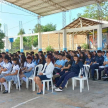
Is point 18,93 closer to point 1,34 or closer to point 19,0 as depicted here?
point 19,0

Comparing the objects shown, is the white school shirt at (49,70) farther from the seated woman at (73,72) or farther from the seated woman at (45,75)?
the seated woman at (73,72)

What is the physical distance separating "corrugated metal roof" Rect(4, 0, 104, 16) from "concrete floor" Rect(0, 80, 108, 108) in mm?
10579

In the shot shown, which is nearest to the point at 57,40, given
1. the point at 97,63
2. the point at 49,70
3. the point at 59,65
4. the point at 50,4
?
the point at 50,4

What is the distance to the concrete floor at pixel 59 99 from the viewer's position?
3.59 meters

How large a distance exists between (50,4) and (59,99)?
12201 mm

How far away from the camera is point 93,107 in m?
3.39

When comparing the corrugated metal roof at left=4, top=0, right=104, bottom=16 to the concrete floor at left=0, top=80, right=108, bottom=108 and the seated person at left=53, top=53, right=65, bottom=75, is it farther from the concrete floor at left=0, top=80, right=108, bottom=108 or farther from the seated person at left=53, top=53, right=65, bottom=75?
the concrete floor at left=0, top=80, right=108, bottom=108

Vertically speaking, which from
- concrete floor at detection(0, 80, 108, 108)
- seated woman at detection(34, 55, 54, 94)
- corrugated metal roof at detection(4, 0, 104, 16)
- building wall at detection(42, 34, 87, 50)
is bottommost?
concrete floor at detection(0, 80, 108, 108)

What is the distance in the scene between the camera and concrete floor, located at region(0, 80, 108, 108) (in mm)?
3592

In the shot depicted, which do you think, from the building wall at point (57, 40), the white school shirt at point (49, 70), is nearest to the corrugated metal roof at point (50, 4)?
the building wall at point (57, 40)

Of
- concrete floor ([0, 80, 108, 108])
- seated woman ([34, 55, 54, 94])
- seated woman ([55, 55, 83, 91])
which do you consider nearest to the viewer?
concrete floor ([0, 80, 108, 108])

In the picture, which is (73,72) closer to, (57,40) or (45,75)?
(45,75)

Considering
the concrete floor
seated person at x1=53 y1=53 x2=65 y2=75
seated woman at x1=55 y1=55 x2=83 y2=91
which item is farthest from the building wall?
the concrete floor

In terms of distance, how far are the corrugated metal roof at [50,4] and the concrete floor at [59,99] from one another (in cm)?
1058
